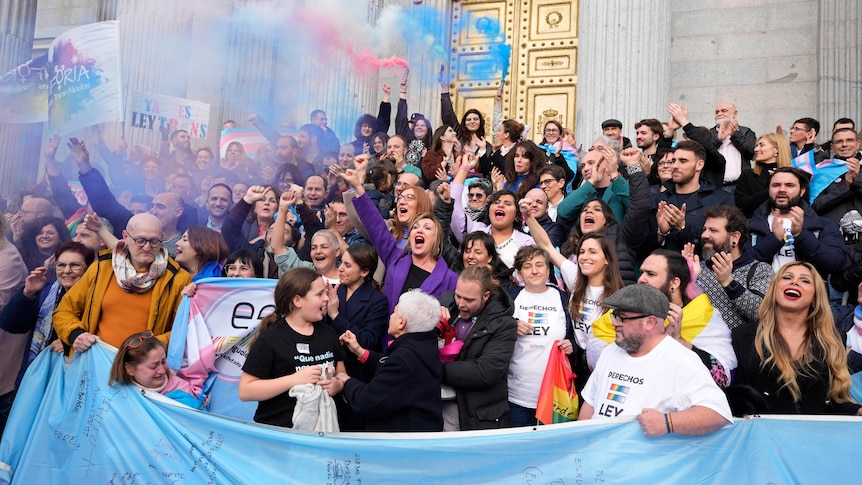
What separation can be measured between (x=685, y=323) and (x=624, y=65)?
7444 mm

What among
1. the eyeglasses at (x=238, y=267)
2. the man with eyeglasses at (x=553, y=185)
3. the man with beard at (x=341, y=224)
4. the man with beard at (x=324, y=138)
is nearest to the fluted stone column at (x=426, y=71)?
the man with beard at (x=324, y=138)

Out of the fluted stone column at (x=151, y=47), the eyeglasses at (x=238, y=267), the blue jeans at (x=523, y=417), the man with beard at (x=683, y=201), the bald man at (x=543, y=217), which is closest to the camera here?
the blue jeans at (x=523, y=417)

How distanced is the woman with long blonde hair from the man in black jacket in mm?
1351

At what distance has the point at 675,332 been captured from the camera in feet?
15.4

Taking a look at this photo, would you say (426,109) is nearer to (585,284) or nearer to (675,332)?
(585,284)

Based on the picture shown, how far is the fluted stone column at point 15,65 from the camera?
12.6 meters

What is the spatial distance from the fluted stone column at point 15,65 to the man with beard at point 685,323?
35.1 ft

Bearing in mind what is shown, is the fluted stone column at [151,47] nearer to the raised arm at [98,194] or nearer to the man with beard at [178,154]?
the man with beard at [178,154]

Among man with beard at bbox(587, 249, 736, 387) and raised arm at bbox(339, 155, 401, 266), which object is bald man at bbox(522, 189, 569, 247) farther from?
man with beard at bbox(587, 249, 736, 387)

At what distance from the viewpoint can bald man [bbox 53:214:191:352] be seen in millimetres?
5758

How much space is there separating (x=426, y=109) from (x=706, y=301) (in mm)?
9284

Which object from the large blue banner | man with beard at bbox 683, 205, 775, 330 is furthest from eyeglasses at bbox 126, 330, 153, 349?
man with beard at bbox 683, 205, 775, 330

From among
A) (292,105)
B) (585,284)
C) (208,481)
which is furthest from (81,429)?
(292,105)

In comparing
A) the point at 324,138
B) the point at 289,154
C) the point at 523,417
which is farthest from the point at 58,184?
the point at 523,417
